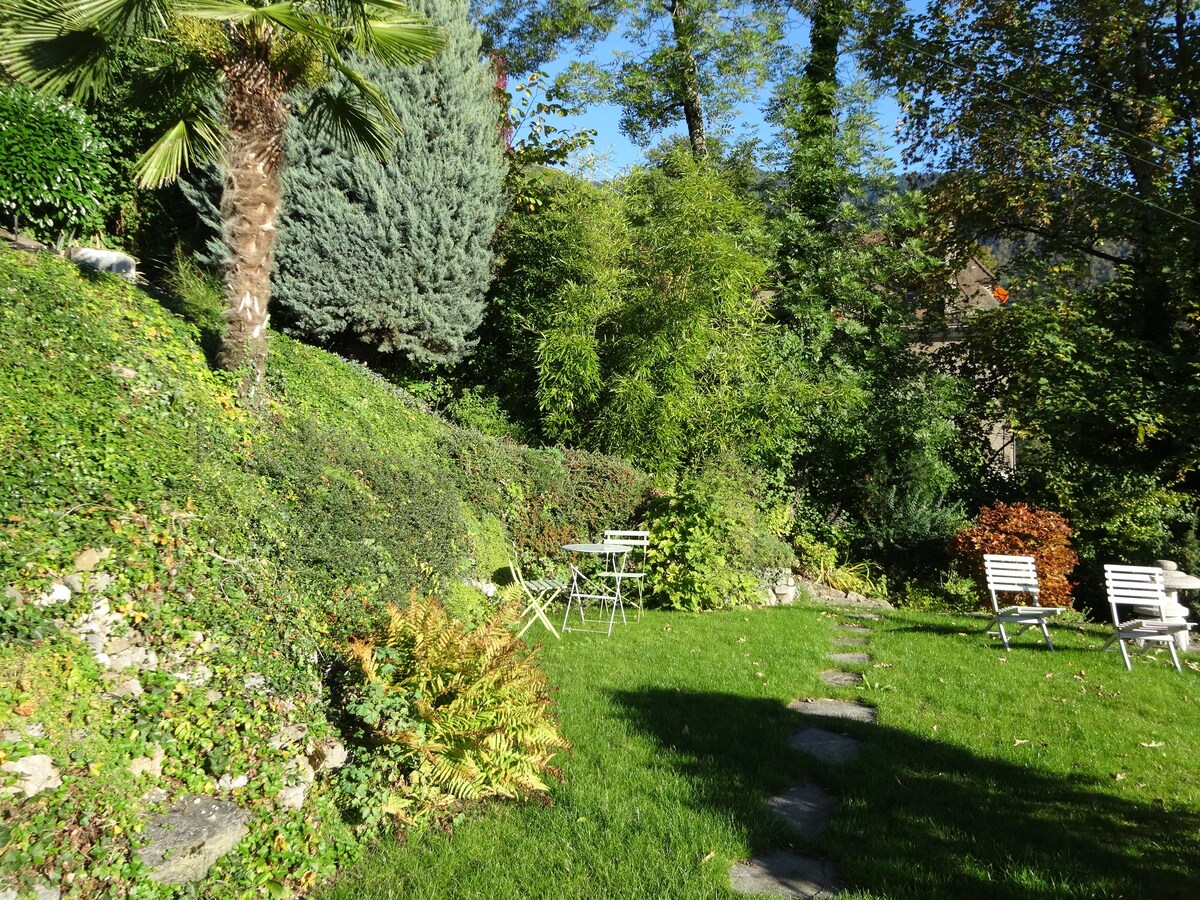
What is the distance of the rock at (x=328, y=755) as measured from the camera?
3868mm

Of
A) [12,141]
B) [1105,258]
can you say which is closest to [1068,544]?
[1105,258]

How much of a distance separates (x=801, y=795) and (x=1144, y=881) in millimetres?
1479

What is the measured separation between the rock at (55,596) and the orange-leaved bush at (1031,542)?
10.8 metres

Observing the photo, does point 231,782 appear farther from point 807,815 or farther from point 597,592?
point 597,592

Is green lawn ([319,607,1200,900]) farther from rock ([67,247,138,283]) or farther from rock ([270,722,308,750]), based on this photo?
rock ([67,247,138,283])

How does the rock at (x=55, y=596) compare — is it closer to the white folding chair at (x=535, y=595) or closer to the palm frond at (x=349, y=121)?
the white folding chair at (x=535, y=595)

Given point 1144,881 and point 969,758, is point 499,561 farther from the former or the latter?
point 1144,881

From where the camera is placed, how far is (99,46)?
661 cm

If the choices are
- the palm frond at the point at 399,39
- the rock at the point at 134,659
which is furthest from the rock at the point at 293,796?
the palm frond at the point at 399,39

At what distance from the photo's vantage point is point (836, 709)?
18.8 feet

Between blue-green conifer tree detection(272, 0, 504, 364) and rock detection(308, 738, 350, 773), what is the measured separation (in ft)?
23.3

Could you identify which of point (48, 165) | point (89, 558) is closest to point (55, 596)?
point (89, 558)

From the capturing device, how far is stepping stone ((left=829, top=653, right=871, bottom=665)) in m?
7.29

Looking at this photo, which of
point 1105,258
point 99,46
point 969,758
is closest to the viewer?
point 969,758
